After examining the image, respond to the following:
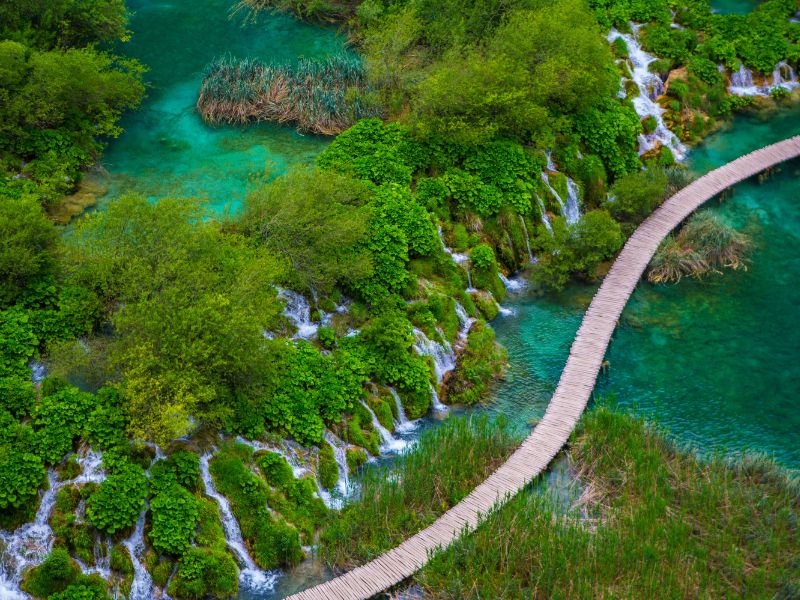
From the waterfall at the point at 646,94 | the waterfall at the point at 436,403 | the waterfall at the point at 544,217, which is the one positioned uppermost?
the waterfall at the point at 646,94

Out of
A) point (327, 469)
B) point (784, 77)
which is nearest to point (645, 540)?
point (327, 469)

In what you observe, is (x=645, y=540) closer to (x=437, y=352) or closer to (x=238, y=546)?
(x=437, y=352)

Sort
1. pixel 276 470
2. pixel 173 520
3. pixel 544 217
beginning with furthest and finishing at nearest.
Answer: pixel 544 217 → pixel 276 470 → pixel 173 520

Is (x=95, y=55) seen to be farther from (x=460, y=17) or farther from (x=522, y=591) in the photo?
(x=522, y=591)

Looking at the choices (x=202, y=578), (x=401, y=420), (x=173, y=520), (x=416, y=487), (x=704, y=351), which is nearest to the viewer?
(x=202, y=578)

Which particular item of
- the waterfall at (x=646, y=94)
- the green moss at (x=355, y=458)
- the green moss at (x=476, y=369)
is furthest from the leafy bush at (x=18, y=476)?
the waterfall at (x=646, y=94)

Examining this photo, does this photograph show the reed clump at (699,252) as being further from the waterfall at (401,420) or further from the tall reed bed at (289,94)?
the tall reed bed at (289,94)
